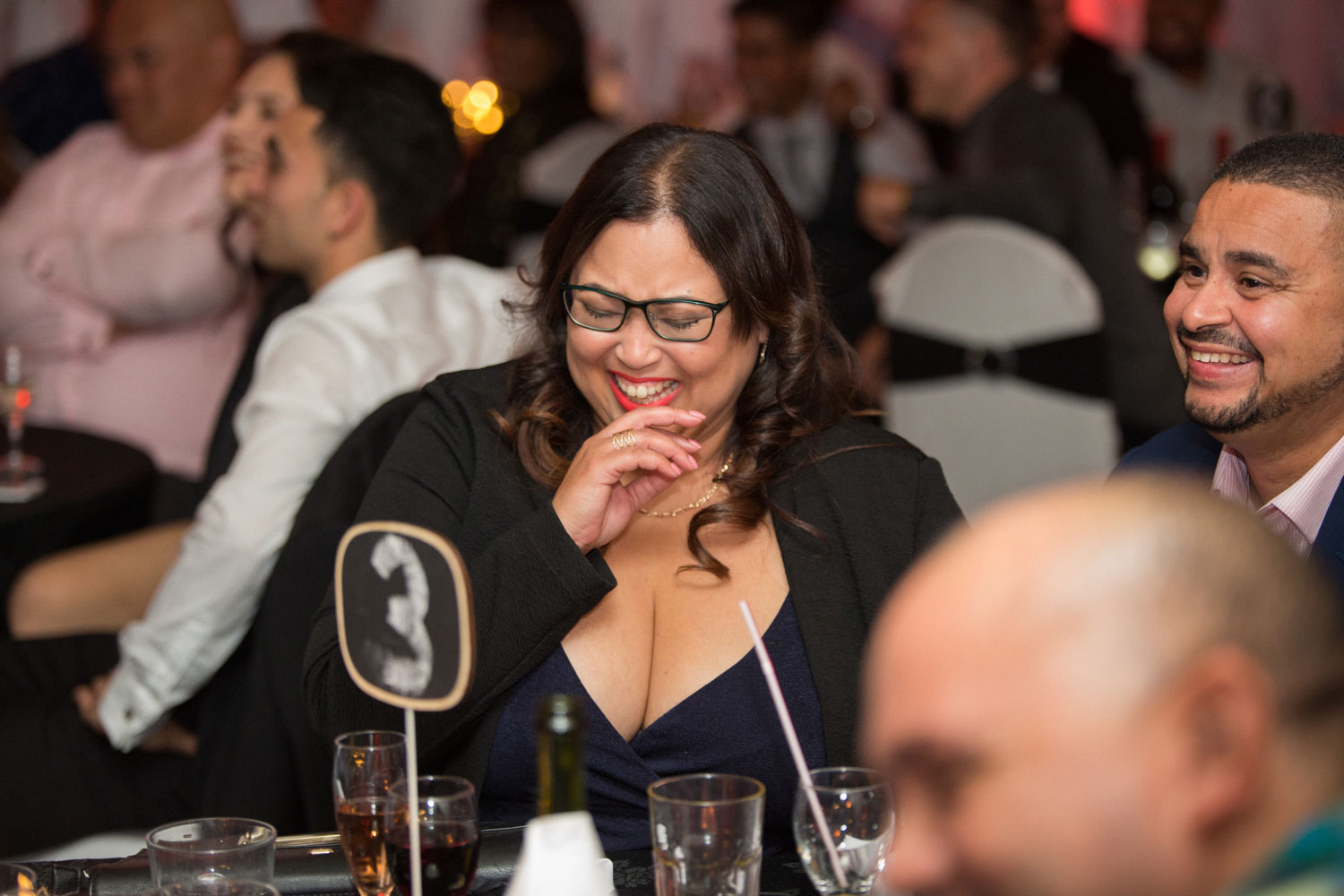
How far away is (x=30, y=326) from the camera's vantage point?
11.8 ft

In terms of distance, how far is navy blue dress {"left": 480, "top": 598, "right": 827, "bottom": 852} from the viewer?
5.19ft

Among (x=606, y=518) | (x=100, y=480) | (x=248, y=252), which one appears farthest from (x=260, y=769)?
(x=248, y=252)

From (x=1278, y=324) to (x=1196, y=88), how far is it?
4.28 m

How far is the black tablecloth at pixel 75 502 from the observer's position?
8.46ft

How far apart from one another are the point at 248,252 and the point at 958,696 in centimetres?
313

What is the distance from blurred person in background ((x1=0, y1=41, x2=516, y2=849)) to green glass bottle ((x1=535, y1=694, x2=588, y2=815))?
1.08m

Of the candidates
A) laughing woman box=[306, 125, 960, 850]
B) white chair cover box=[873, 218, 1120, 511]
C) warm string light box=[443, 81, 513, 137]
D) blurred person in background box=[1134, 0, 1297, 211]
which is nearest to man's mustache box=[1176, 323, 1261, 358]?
laughing woman box=[306, 125, 960, 850]

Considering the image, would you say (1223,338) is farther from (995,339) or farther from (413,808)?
(995,339)

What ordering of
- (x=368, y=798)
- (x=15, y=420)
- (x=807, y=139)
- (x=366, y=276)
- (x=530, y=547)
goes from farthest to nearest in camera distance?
(x=807, y=139), (x=15, y=420), (x=366, y=276), (x=530, y=547), (x=368, y=798)

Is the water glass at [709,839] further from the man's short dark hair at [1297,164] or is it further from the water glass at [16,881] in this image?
the man's short dark hair at [1297,164]

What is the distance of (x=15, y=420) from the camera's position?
2.86 m

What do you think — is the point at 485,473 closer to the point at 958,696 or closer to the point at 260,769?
the point at 260,769

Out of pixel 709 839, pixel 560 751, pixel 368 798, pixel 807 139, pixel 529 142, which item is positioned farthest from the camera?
pixel 807 139

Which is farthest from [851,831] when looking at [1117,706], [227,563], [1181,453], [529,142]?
[529,142]
